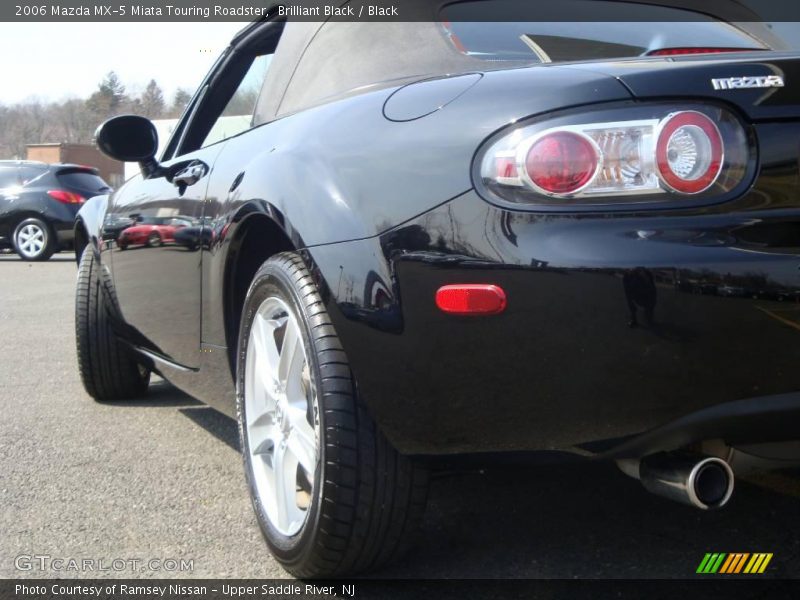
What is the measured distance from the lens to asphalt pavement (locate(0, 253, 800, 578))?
256 cm

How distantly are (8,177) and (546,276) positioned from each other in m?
15.8

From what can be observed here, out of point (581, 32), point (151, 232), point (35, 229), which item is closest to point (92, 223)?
point (151, 232)

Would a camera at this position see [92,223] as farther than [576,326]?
Yes

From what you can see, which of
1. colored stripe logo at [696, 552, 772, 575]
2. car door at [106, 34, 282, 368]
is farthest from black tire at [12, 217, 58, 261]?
colored stripe logo at [696, 552, 772, 575]

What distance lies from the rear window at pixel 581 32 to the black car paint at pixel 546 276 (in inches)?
19.8

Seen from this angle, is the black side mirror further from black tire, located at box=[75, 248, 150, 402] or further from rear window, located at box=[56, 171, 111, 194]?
rear window, located at box=[56, 171, 111, 194]

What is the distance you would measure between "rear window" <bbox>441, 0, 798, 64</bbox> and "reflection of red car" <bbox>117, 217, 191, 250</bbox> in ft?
3.60

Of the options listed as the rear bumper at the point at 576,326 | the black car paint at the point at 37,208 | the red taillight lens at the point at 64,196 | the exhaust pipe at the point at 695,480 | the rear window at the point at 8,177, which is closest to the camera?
the rear bumper at the point at 576,326

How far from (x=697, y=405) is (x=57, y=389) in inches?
155

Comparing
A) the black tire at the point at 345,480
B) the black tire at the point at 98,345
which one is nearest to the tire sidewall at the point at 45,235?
the black tire at the point at 98,345

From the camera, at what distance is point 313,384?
229 cm

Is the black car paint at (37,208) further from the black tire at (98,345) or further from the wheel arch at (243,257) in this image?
the wheel arch at (243,257)

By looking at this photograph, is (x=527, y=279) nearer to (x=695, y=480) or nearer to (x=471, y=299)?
(x=471, y=299)

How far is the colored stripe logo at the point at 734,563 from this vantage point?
8.13ft
